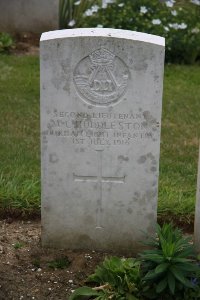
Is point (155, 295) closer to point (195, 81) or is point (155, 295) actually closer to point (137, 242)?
point (137, 242)

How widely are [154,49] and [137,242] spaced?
49.1 inches

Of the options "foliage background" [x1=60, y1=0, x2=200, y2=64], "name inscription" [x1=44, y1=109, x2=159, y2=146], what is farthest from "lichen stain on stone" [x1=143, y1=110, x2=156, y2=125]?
"foliage background" [x1=60, y1=0, x2=200, y2=64]

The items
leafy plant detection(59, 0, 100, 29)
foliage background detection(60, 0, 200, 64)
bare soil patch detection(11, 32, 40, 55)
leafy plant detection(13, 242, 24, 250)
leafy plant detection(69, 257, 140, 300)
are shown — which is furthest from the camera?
leafy plant detection(59, 0, 100, 29)

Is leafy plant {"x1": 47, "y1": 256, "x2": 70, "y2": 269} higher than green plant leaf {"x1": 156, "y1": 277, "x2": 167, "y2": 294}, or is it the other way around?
green plant leaf {"x1": 156, "y1": 277, "x2": 167, "y2": 294}

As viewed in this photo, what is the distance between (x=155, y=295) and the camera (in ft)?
12.6

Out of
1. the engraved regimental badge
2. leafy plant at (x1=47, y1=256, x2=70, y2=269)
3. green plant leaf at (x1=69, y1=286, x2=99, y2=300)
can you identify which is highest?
the engraved regimental badge

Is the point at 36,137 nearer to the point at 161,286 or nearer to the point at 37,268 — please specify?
the point at 37,268

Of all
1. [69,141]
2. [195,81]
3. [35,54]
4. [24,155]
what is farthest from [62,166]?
[35,54]

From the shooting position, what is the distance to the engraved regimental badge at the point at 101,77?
4113 mm

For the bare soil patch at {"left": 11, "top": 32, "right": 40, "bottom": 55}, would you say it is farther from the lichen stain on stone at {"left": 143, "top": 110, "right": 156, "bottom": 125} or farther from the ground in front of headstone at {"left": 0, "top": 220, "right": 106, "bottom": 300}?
the lichen stain on stone at {"left": 143, "top": 110, "right": 156, "bottom": 125}

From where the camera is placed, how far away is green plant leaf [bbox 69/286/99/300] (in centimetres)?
390

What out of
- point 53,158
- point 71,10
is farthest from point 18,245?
point 71,10

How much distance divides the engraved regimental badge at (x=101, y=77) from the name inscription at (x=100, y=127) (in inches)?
4.2

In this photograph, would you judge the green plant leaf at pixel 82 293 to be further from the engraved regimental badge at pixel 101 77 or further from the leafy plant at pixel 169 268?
the engraved regimental badge at pixel 101 77
